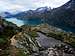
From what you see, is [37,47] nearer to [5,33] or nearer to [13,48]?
[5,33]

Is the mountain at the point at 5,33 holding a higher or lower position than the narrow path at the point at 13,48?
higher

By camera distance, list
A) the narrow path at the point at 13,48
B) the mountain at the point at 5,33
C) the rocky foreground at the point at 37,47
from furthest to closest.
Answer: the rocky foreground at the point at 37,47
the mountain at the point at 5,33
the narrow path at the point at 13,48

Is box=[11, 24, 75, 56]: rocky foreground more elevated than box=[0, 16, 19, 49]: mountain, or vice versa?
box=[0, 16, 19, 49]: mountain

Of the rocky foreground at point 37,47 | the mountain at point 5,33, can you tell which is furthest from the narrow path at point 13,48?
the mountain at point 5,33

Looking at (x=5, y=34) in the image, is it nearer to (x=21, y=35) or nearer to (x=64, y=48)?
(x=21, y=35)

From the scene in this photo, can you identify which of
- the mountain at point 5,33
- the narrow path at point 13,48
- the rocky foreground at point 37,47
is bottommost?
the rocky foreground at point 37,47

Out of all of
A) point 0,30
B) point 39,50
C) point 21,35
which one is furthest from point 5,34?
point 39,50

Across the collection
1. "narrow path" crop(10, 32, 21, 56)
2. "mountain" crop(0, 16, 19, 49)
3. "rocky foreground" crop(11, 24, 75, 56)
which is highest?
"mountain" crop(0, 16, 19, 49)

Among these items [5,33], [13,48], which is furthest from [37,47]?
[13,48]

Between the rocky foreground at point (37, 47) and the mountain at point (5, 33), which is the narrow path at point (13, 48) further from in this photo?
the mountain at point (5, 33)

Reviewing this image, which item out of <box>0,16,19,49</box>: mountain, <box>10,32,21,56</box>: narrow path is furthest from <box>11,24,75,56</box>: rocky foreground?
<box>0,16,19,49</box>: mountain

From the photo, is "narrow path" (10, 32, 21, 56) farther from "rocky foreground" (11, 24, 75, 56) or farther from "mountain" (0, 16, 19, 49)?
"mountain" (0, 16, 19, 49)

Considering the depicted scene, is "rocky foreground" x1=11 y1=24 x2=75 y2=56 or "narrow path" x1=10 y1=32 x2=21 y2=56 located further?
"rocky foreground" x1=11 y1=24 x2=75 y2=56
